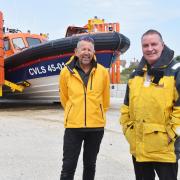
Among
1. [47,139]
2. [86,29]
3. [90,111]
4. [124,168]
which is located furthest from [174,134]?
[86,29]

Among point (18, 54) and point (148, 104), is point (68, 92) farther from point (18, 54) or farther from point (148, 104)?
point (18, 54)

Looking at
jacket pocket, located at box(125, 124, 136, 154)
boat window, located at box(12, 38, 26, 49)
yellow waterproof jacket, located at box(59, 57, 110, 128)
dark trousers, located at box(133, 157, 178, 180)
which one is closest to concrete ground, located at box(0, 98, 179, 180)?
yellow waterproof jacket, located at box(59, 57, 110, 128)

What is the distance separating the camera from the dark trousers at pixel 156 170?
106 inches

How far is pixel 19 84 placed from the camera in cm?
1118

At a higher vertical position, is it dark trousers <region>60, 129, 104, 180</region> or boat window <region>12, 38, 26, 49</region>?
boat window <region>12, 38, 26, 49</region>

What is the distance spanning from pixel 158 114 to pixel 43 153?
2.92 m

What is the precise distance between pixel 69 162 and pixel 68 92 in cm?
59

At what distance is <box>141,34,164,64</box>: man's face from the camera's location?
8.82 feet

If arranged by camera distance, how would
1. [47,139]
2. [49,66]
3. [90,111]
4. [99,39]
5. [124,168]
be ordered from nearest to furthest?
[90,111]
[124,168]
[47,139]
[99,39]
[49,66]

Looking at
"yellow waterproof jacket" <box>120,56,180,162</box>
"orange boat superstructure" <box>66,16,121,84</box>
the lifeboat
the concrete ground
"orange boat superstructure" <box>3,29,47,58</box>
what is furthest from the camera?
"orange boat superstructure" <box>66,16,121,84</box>

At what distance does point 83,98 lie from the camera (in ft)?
11.0

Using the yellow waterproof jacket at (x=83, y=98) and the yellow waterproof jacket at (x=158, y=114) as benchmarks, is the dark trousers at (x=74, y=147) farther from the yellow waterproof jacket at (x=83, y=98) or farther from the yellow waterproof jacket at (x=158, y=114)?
the yellow waterproof jacket at (x=158, y=114)

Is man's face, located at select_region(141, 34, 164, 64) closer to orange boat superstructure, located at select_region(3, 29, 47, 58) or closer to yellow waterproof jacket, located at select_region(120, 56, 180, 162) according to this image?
yellow waterproof jacket, located at select_region(120, 56, 180, 162)

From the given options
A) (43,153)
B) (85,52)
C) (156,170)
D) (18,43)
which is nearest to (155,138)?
(156,170)
